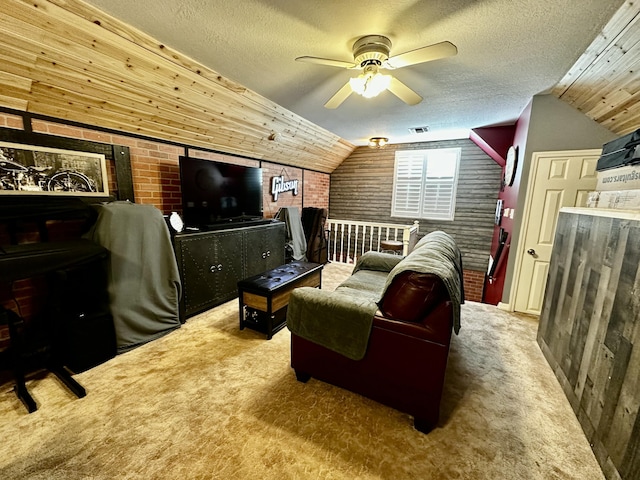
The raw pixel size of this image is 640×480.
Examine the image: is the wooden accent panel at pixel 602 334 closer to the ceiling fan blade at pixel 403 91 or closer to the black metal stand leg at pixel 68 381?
the ceiling fan blade at pixel 403 91

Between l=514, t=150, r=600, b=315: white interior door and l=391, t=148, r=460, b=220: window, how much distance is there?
2.17 meters

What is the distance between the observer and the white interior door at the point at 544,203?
8.86 feet

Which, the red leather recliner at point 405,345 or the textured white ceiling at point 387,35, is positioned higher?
the textured white ceiling at point 387,35

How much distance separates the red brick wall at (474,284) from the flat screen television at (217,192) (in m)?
4.23

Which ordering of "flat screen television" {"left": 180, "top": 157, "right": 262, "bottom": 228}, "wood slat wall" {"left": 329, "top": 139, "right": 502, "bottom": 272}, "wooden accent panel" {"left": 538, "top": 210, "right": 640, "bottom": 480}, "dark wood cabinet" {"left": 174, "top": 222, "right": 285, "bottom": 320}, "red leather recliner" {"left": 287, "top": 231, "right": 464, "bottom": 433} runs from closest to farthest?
1. "wooden accent panel" {"left": 538, "top": 210, "right": 640, "bottom": 480}
2. "red leather recliner" {"left": 287, "top": 231, "right": 464, "bottom": 433}
3. "dark wood cabinet" {"left": 174, "top": 222, "right": 285, "bottom": 320}
4. "flat screen television" {"left": 180, "top": 157, "right": 262, "bottom": 228}
5. "wood slat wall" {"left": 329, "top": 139, "right": 502, "bottom": 272}

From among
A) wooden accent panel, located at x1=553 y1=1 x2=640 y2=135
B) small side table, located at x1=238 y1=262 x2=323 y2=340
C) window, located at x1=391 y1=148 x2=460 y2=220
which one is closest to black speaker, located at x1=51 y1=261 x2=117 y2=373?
small side table, located at x1=238 y1=262 x2=323 y2=340

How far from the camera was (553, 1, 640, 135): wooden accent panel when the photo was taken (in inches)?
64.1

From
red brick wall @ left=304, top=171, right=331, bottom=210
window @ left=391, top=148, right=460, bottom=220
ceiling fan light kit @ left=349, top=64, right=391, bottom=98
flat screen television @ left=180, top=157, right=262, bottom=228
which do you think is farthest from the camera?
red brick wall @ left=304, top=171, right=331, bottom=210

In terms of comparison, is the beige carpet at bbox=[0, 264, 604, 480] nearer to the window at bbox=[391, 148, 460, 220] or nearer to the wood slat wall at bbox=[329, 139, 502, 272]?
the wood slat wall at bbox=[329, 139, 502, 272]

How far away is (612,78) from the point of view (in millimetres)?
2023

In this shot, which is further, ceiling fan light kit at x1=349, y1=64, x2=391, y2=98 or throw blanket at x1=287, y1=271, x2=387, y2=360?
ceiling fan light kit at x1=349, y1=64, x2=391, y2=98

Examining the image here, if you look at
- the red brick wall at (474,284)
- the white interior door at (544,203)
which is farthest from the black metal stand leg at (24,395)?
the red brick wall at (474,284)

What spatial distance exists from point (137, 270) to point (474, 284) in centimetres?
551

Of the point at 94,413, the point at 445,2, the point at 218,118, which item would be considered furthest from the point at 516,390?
the point at 218,118
